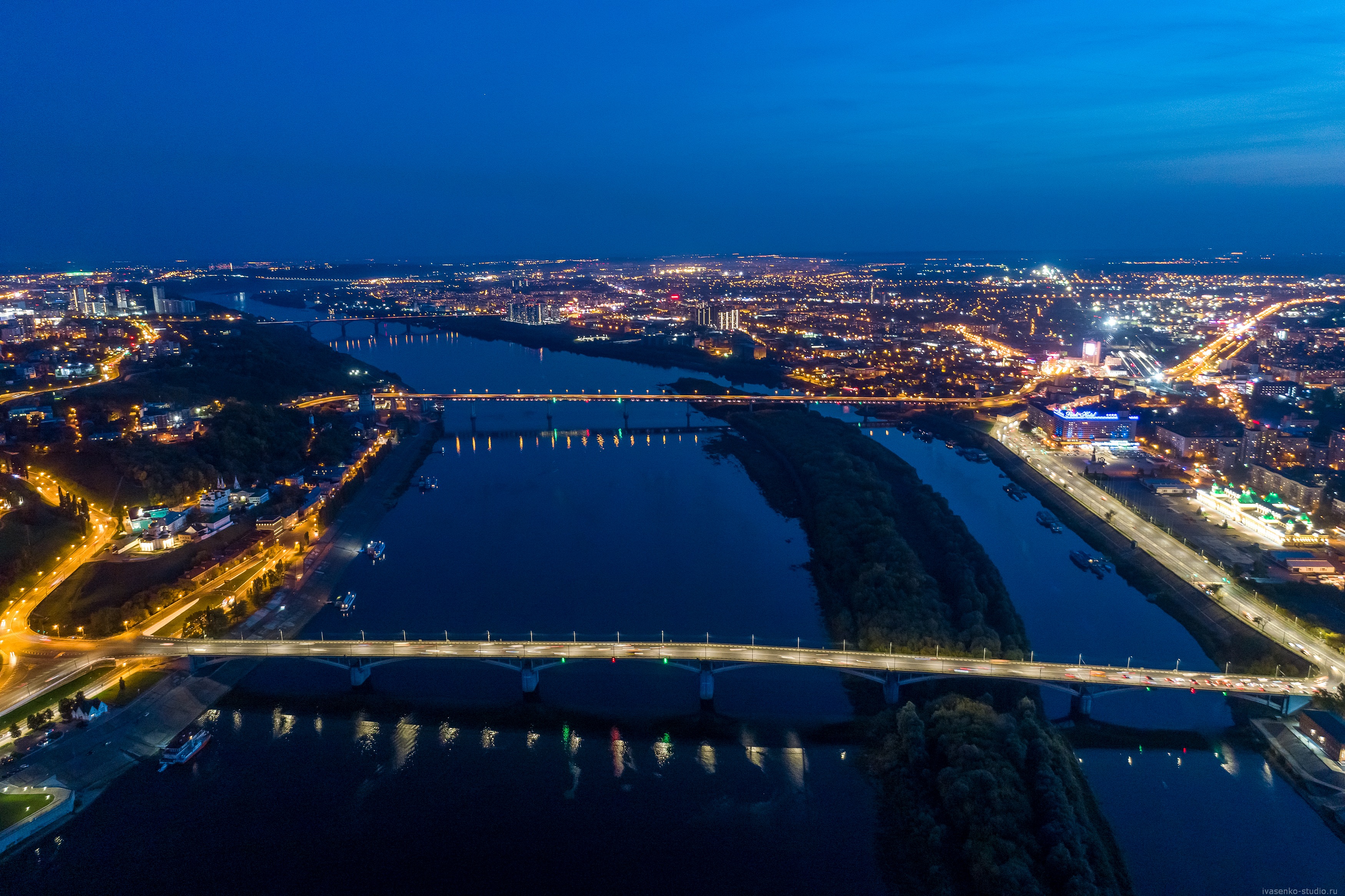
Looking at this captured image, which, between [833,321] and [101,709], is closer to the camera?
[101,709]

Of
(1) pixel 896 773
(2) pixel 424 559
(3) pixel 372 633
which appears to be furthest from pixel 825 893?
(2) pixel 424 559

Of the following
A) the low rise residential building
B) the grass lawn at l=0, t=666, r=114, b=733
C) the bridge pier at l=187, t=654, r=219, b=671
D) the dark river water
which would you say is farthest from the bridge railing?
the low rise residential building

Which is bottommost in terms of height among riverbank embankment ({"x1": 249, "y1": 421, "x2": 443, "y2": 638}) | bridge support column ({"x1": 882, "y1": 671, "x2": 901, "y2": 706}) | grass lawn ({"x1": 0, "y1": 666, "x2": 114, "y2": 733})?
riverbank embankment ({"x1": 249, "y1": 421, "x2": 443, "y2": 638})

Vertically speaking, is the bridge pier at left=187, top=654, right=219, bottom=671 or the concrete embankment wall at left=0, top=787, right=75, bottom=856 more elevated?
the bridge pier at left=187, top=654, right=219, bottom=671

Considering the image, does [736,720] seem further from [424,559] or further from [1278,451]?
[1278,451]

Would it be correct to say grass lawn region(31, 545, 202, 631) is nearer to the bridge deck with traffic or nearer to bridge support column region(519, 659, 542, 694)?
the bridge deck with traffic

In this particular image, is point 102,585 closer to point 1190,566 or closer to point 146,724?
point 146,724

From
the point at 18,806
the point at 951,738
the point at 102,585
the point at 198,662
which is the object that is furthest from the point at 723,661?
the point at 102,585
